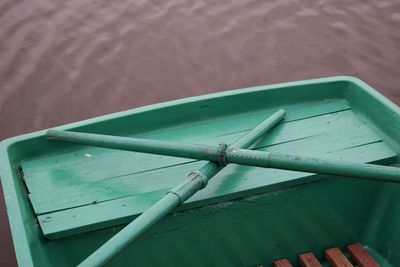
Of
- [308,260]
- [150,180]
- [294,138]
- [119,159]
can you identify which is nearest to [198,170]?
[150,180]

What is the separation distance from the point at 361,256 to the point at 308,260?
8.4 inches

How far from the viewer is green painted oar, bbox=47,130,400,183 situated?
183cm

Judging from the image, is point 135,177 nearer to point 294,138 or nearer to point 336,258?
point 294,138

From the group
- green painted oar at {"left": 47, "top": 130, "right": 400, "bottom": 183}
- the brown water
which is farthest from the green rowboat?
the brown water

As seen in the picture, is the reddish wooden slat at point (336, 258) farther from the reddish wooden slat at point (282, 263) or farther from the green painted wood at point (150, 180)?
the green painted wood at point (150, 180)

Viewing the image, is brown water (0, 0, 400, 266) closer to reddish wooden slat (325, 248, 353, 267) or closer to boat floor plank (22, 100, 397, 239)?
boat floor plank (22, 100, 397, 239)

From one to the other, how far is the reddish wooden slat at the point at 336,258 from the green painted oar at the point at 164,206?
1.80ft

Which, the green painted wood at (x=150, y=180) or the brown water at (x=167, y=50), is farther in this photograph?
the brown water at (x=167, y=50)

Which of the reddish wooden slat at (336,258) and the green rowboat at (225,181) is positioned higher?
the green rowboat at (225,181)

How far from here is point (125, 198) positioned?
2016 mm

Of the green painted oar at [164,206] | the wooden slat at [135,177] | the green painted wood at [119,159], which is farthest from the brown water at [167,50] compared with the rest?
the green painted oar at [164,206]

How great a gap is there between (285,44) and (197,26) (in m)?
0.67

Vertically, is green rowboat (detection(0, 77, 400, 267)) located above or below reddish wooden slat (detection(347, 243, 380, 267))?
above

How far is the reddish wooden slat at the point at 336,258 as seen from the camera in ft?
7.32
